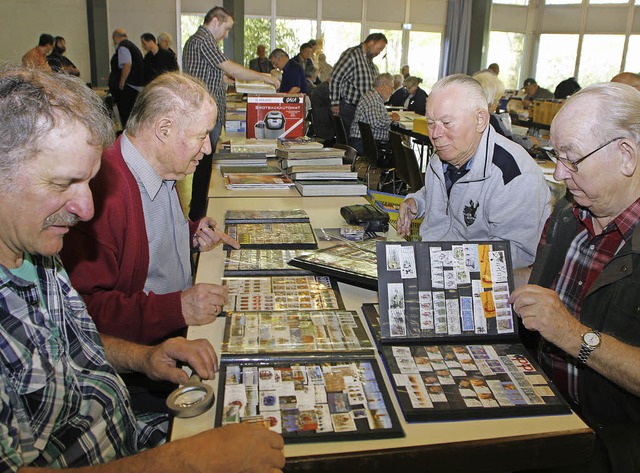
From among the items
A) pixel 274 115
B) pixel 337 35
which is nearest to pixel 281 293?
pixel 274 115

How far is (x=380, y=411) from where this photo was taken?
1140mm

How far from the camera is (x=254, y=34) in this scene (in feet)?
46.5

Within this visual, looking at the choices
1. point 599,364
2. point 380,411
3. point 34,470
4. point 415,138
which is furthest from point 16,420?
point 415,138

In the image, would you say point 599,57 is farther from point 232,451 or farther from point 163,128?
point 232,451

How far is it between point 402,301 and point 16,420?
0.88m

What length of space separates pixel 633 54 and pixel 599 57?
2.88 ft

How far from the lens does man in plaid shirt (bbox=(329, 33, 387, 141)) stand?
23.1ft

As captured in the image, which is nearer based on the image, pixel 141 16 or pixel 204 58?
pixel 204 58

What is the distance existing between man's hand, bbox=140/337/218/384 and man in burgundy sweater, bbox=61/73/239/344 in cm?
16

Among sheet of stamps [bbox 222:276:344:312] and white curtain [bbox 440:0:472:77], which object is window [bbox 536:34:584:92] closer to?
white curtain [bbox 440:0:472:77]

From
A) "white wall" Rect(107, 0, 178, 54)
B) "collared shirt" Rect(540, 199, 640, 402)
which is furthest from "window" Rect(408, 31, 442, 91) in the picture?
"collared shirt" Rect(540, 199, 640, 402)

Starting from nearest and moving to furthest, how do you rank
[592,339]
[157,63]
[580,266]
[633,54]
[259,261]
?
1. [592,339]
2. [580,266]
3. [259,261]
4. [157,63]
5. [633,54]

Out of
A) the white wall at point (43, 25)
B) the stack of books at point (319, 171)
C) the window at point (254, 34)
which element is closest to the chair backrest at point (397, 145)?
the stack of books at point (319, 171)

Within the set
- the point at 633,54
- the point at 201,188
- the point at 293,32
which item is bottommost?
the point at 201,188
